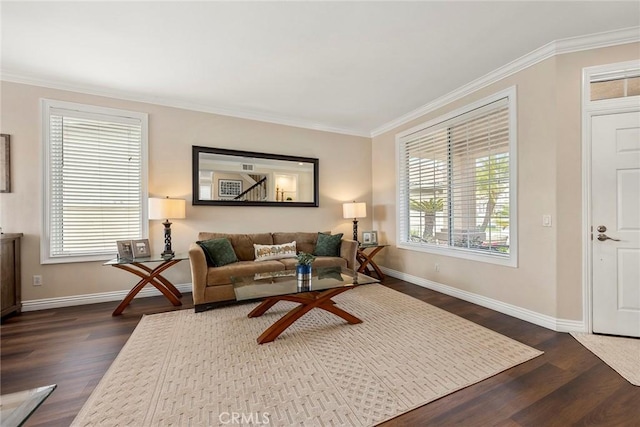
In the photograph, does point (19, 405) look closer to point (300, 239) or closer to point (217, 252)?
point (217, 252)

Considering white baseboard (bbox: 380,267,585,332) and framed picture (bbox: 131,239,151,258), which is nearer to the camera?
white baseboard (bbox: 380,267,585,332)

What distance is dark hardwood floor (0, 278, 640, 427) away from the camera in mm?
1439

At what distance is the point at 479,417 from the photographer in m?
1.44

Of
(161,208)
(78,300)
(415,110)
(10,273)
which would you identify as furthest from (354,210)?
(10,273)

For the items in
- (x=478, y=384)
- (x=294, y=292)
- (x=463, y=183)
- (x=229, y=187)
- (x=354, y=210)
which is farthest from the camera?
(x=354, y=210)

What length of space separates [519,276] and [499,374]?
1390 mm

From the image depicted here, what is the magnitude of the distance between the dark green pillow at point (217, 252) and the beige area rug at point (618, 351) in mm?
3690

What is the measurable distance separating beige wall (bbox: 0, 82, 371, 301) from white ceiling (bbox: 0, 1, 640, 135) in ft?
1.06

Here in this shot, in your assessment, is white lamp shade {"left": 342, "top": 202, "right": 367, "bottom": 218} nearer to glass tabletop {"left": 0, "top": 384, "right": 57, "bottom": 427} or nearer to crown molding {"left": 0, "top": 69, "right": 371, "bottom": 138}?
crown molding {"left": 0, "top": 69, "right": 371, "bottom": 138}

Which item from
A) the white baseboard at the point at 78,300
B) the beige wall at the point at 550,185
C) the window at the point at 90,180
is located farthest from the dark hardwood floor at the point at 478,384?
the window at the point at 90,180

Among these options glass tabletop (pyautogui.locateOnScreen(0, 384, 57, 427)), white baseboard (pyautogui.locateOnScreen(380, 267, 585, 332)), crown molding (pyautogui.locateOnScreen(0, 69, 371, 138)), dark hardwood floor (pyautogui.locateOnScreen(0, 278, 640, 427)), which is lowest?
dark hardwood floor (pyautogui.locateOnScreen(0, 278, 640, 427))

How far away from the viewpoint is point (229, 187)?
4.02m

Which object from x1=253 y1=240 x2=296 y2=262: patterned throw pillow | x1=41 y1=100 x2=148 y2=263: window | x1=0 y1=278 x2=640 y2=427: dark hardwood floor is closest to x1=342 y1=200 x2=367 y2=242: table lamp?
x1=253 y1=240 x2=296 y2=262: patterned throw pillow

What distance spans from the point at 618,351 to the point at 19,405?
3.74 m
